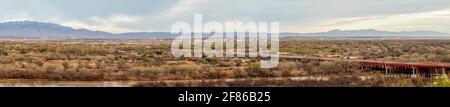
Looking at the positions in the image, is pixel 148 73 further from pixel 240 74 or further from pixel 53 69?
pixel 53 69

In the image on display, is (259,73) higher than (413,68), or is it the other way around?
(413,68)

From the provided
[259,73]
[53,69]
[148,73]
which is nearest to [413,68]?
[259,73]

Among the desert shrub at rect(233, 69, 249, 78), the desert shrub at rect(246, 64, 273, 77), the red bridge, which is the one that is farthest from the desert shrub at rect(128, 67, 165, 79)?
the red bridge

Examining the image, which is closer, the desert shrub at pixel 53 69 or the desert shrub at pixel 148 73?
the desert shrub at pixel 148 73

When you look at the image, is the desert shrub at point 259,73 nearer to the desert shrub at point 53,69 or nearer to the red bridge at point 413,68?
the red bridge at point 413,68

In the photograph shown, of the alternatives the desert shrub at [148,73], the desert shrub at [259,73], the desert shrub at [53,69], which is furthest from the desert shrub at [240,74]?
the desert shrub at [53,69]

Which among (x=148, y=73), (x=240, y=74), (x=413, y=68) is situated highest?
(x=413, y=68)

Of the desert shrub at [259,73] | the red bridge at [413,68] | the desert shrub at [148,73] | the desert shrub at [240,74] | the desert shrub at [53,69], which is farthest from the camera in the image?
the red bridge at [413,68]

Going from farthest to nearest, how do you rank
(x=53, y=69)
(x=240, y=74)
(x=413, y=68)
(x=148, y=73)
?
(x=413, y=68) → (x=53, y=69) → (x=240, y=74) → (x=148, y=73)
